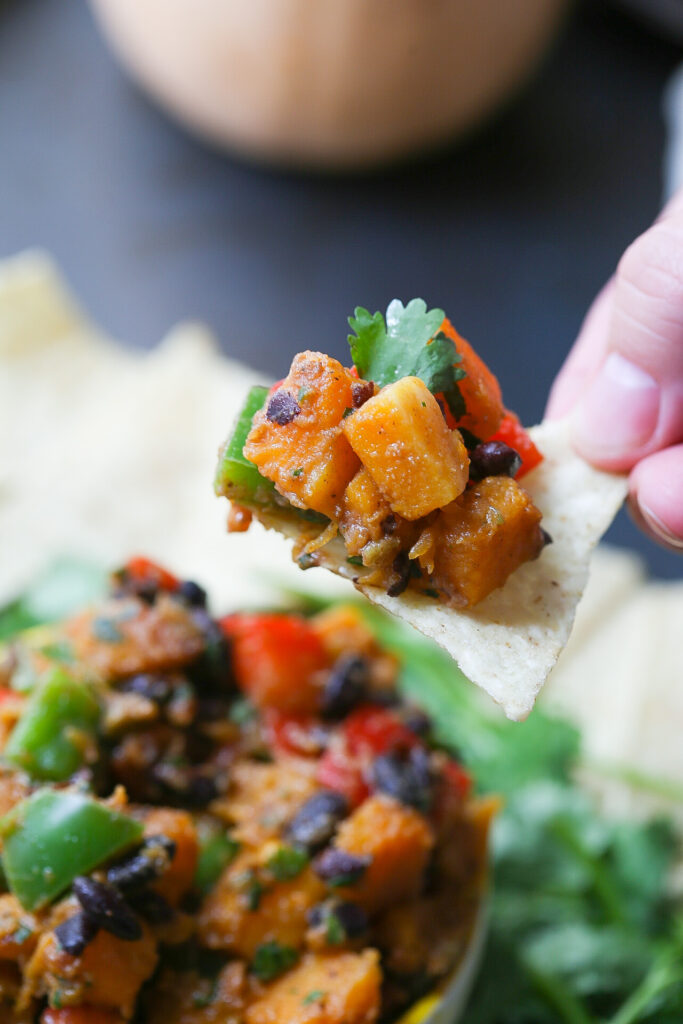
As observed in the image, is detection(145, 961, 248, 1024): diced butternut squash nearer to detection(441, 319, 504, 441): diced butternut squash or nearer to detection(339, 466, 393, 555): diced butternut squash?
detection(339, 466, 393, 555): diced butternut squash

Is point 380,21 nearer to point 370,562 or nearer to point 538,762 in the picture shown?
point 538,762

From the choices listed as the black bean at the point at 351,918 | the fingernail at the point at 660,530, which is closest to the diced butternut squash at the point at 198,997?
the black bean at the point at 351,918

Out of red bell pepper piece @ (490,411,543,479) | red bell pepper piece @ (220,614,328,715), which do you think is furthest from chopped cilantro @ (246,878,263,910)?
red bell pepper piece @ (490,411,543,479)

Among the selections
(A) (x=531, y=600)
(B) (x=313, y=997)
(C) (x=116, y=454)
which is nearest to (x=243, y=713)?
(B) (x=313, y=997)

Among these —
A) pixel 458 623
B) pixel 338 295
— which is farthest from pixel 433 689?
pixel 338 295

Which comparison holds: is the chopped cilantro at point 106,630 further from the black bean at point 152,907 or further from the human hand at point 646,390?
the human hand at point 646,390
